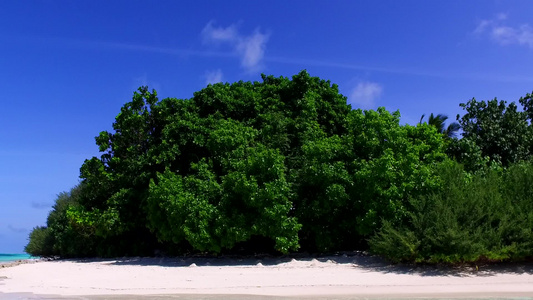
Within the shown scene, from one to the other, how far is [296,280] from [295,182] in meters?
5.59

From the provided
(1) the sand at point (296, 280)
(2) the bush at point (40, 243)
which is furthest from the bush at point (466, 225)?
(2) the bush at point (40, 243)

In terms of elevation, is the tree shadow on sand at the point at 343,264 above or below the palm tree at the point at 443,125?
below

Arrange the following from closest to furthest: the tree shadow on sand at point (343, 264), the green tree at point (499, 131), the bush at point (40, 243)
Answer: the tree shadow on sand at point (343, 264)
the green tree at point (499, 131)
the bush at point (40, 243)

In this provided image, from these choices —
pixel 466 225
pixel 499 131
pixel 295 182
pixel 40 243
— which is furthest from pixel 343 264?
pixel 40 243

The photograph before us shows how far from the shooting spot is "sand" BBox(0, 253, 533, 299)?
1301cm

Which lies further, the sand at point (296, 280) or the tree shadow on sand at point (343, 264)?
the tree shadow on sand at point (343, 264)

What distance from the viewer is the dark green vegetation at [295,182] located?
616 inches

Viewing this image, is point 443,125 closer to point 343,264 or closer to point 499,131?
point 499,131

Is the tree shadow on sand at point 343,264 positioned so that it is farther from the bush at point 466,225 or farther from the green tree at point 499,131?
the green tree at point 499,131

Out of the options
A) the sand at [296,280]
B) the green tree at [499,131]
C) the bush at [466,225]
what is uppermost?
the green tree at [499,131]

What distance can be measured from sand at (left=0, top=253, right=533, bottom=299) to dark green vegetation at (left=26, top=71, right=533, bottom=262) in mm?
679

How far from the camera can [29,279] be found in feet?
56.1

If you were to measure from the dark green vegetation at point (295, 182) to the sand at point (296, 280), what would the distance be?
679 mm

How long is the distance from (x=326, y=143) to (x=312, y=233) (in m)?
3.88
